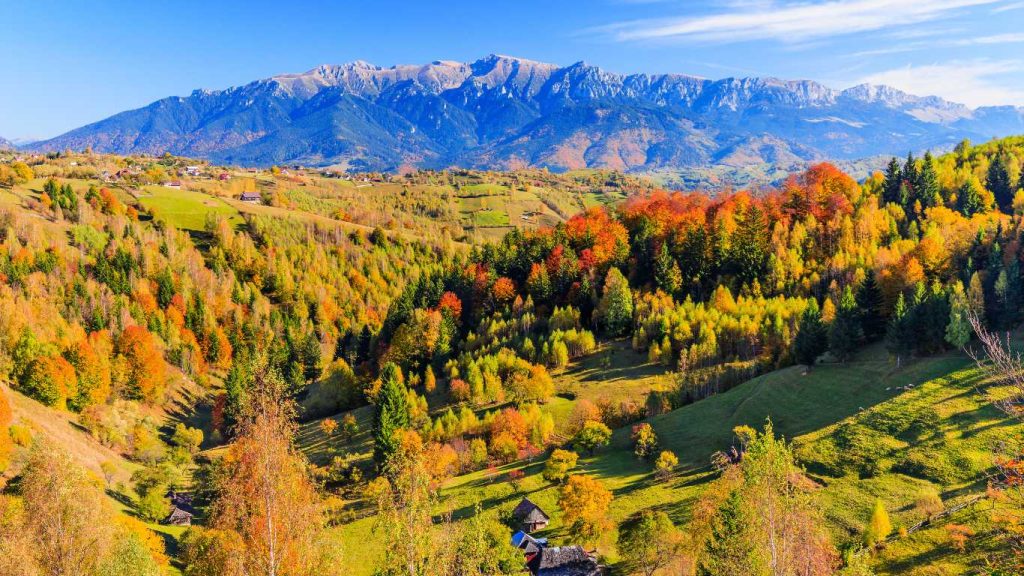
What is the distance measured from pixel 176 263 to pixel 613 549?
576 feet

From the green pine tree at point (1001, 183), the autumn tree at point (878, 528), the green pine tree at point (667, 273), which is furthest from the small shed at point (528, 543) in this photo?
the green pine tree at point (1001, 183)

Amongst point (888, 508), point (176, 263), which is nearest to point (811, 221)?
point (888, 508)

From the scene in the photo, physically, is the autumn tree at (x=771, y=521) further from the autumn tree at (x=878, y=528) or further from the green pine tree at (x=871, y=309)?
the green pine tree at (x=871, y=309)

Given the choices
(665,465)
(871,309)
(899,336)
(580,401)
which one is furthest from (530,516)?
(871,309)

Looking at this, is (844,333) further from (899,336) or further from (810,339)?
(899,336)

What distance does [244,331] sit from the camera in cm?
16500

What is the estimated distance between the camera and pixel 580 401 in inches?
3474

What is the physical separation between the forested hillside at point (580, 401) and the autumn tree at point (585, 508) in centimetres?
25

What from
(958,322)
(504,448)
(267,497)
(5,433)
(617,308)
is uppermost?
(267,497)

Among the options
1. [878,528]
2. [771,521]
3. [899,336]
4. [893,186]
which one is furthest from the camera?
[893,186]

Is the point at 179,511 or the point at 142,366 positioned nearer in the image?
the point at 179,511

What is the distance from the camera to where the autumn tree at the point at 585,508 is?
58.9 m

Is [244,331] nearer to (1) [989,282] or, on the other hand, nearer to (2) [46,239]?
(2) [46,239]

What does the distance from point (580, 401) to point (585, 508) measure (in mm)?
29502
